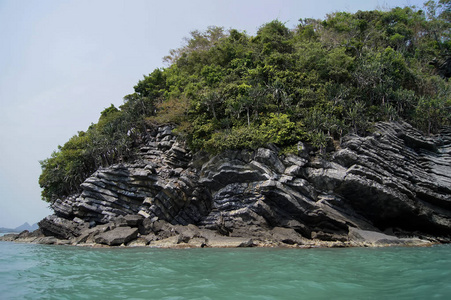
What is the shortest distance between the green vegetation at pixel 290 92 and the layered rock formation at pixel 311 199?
173 centimetres

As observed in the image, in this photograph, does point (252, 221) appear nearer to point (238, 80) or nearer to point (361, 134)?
point (361, 134)

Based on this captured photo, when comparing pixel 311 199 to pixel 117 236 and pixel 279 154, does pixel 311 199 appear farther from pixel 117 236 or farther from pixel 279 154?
pixel 117 236

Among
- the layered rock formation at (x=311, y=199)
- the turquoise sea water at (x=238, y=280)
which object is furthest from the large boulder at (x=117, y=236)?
the turquoise sea water at (x=238, y=280)

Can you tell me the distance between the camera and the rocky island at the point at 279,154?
63.3ft

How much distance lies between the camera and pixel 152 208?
23.6 metres

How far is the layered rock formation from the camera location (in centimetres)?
1877

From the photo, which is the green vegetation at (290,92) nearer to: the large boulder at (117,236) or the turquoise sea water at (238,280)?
the large boulder at (117,236)

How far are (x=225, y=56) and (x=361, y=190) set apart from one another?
2193 centimetres

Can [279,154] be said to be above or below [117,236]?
above

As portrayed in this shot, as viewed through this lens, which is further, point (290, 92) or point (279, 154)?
point (290, 92)

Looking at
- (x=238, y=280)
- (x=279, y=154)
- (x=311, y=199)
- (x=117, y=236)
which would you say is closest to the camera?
(x=238, y=280)

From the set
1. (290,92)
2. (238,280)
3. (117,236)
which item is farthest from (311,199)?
(117,236)

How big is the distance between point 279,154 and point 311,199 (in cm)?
418

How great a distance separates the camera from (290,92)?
25969mm
